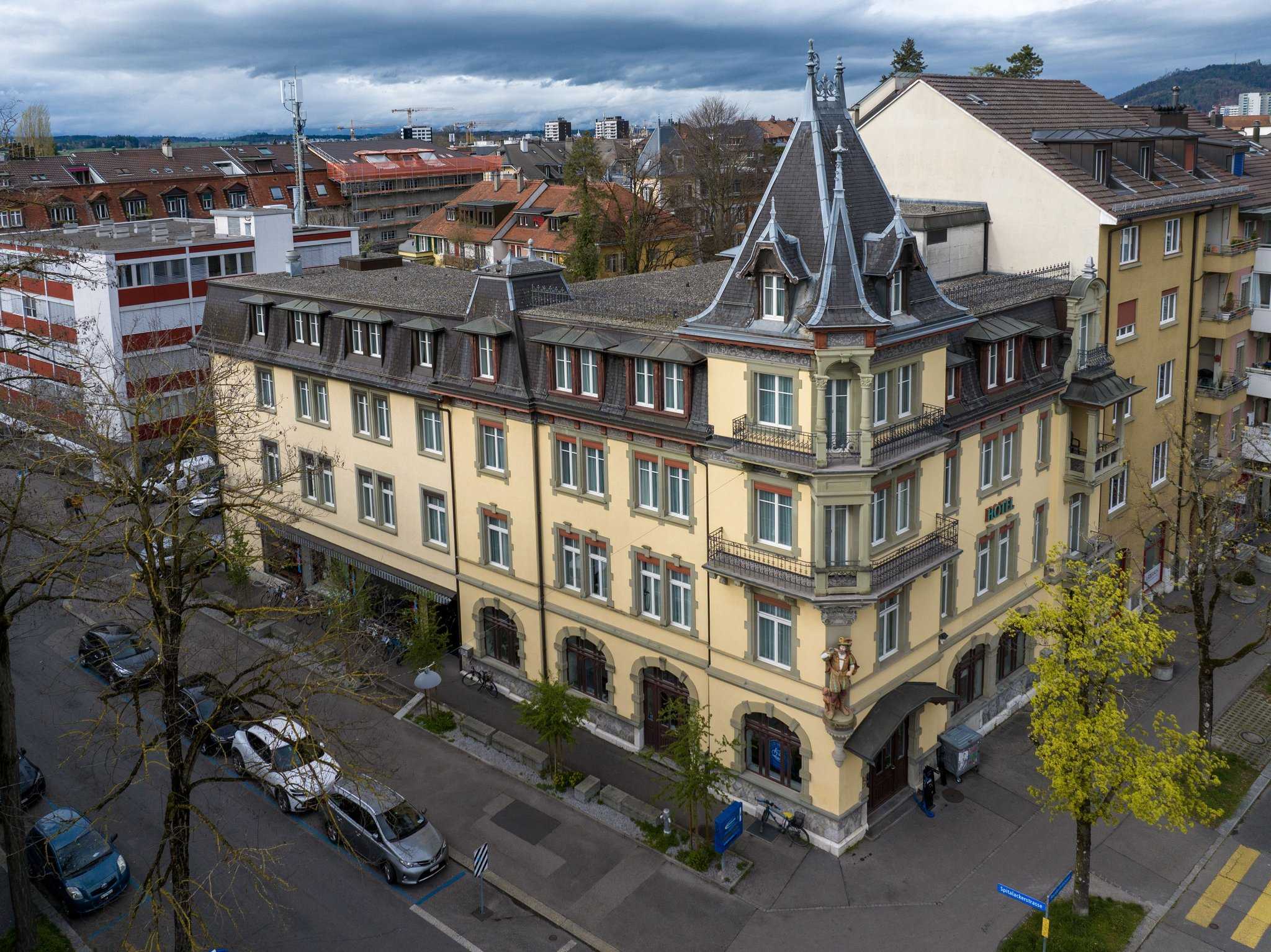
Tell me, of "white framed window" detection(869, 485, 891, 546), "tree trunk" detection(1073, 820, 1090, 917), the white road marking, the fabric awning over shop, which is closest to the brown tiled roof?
"white framed window" detection(869, 485, 891, 546)

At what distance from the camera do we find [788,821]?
109ft

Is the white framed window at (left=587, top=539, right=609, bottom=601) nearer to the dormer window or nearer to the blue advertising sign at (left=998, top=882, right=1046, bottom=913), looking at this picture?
the dormer window

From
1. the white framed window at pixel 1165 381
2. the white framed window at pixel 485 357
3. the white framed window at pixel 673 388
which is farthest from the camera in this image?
the white framed window at pixel 1165 381

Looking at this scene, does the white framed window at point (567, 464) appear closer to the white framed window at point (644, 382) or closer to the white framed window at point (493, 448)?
the white framed window at point (493, 448)

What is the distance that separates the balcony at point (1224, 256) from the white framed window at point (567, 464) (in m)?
29.5

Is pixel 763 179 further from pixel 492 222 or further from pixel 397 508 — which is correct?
pixel 397 508

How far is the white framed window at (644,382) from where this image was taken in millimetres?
34219

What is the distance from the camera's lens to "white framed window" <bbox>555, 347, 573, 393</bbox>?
36.6 m

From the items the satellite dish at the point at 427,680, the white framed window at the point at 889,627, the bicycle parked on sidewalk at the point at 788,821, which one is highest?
the white framed window at the point at 889,627

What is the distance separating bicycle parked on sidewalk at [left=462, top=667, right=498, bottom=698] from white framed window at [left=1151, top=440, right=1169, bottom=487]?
93.1 ft

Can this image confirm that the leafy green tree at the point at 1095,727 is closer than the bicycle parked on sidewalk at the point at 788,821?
Yes

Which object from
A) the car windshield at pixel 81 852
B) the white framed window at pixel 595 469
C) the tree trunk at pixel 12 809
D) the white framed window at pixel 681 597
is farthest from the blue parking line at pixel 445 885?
the white framed window at pixel 595 469

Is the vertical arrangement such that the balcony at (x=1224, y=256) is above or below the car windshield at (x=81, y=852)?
above

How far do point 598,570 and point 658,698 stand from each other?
15.2 feet
